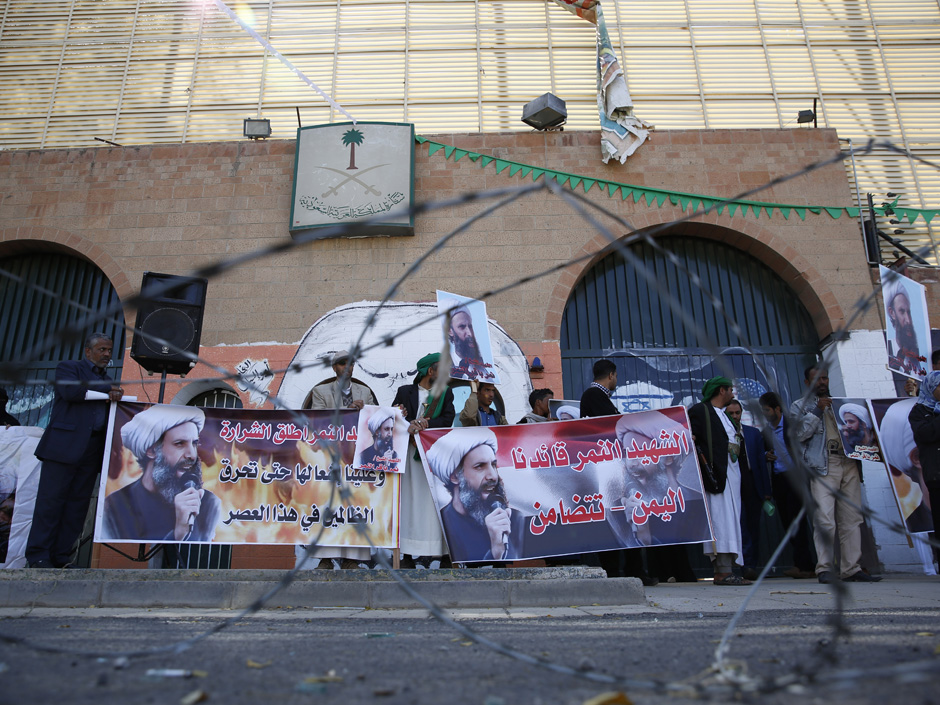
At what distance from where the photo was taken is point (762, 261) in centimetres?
958

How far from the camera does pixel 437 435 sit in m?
5.89

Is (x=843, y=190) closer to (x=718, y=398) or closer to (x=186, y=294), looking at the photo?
(x=718, y=398)

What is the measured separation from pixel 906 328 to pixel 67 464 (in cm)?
786

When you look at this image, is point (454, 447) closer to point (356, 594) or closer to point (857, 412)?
point (356, 594)

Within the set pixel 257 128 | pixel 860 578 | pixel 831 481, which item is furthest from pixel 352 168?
pixel 860 578

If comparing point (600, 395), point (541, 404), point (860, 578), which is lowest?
point (860, 578)

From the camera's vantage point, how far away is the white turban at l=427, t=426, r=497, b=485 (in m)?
5.79

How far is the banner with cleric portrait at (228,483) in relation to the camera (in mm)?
5613

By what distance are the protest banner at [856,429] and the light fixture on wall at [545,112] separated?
521 cm

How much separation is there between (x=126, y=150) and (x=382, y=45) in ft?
13.8

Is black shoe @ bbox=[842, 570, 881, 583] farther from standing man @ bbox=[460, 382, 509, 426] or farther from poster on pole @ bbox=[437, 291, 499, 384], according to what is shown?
poster on pole @ bbox=[437, 291, 499, 384]

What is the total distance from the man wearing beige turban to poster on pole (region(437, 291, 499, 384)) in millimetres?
2392

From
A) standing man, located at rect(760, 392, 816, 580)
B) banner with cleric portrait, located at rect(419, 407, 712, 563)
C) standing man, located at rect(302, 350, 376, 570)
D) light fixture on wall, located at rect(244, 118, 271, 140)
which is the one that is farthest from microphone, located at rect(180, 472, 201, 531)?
light fixture on wall, located at rect(244, 118, 271, 140)

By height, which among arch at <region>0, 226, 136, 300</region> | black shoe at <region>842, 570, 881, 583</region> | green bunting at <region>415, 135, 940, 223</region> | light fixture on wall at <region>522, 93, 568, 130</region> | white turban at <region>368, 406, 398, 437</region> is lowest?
black shoe at <region>842, 570, 881, 583</region>
